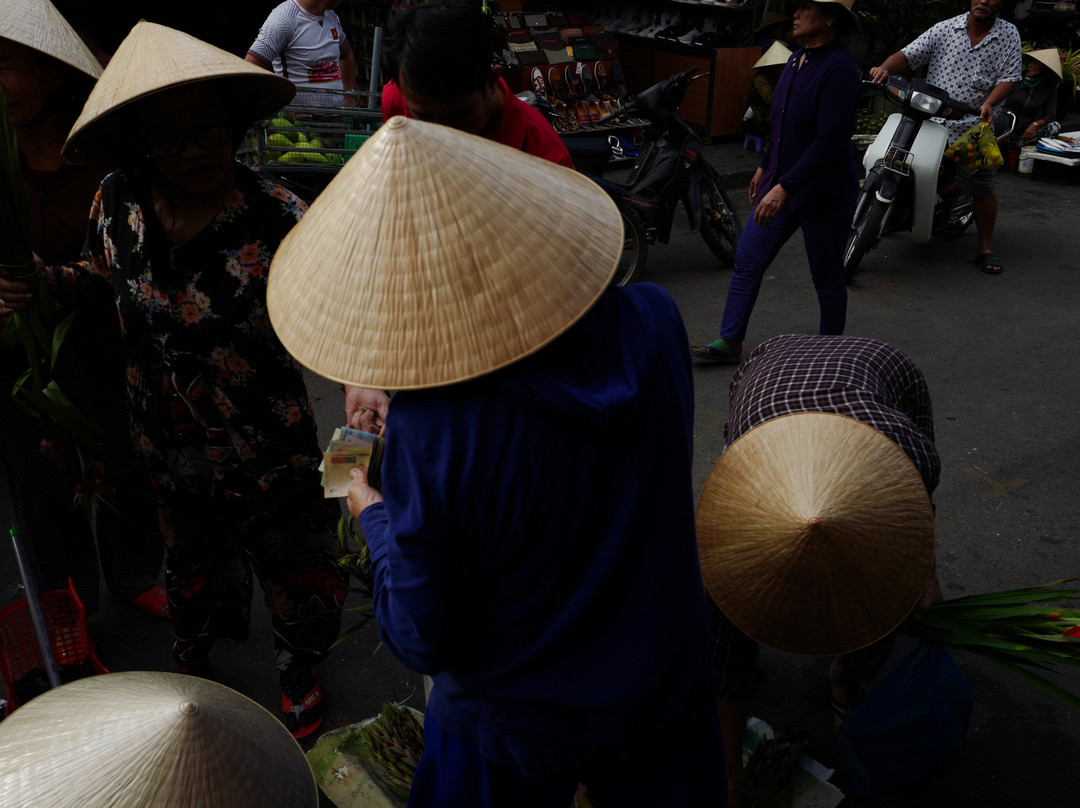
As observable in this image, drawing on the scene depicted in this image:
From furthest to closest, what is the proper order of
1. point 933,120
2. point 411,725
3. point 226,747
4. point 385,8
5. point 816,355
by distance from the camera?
1. point 385,8
2. point 933,120
3. point 411,725
4. point 816,355
5. point 226,747

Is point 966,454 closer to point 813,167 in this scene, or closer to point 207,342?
point 813,167

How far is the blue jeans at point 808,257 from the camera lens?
404cm

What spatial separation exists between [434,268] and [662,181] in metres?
4.74

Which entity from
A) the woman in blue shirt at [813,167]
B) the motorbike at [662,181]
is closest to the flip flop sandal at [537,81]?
the motorbike at [662,181]

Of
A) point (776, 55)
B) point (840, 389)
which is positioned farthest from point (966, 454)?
point (776, 55)

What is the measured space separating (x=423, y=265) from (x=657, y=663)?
63 centimetres

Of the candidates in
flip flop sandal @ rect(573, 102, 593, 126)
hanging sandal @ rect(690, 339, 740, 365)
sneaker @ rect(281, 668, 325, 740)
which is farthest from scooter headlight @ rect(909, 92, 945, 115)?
sneaker @ rect(281, 668, 325, 740)

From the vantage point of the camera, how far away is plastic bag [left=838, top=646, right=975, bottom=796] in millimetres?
2016

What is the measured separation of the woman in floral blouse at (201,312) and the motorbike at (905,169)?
4.16 m

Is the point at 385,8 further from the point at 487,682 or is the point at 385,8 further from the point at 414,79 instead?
the point at 487,682

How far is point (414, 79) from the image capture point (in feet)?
7.00

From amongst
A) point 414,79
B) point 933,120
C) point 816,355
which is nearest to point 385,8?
point 933,120

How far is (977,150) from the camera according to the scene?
5652 mm

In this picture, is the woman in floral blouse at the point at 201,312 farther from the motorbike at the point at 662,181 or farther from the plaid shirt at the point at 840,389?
the motorbike at the point at 662,181
